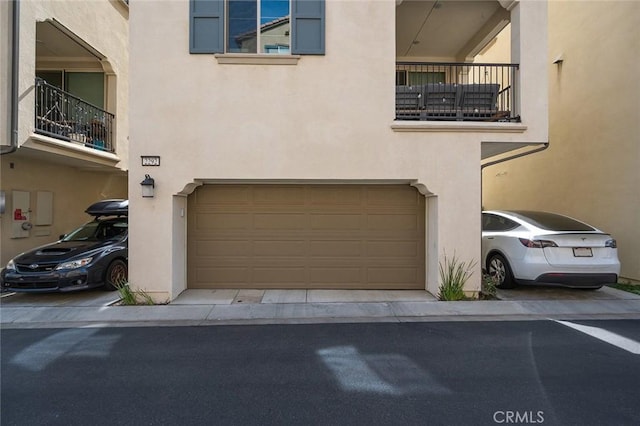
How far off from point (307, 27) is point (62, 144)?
6.55 metres

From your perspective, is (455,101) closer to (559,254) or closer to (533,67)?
(533,67)

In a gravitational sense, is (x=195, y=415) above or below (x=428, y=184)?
below

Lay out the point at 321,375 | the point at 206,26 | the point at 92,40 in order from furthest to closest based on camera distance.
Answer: the point at 92,40
the point at 206,26
the point at 321,375

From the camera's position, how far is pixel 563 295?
6.84m

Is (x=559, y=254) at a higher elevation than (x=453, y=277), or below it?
higher

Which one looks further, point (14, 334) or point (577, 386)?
point (14, 334)

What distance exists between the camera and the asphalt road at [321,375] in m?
3.14

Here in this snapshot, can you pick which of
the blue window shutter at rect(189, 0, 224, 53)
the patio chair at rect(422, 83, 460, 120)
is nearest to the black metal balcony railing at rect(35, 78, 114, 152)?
the blue window shutter at rect(189, 0, 224, 53)

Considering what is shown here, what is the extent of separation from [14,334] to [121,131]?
7.90 m

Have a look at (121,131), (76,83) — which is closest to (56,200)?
(121,131)

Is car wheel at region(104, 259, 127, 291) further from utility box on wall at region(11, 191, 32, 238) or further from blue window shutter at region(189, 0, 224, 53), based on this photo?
blue window shutter at region(189, 0, 224, 53)

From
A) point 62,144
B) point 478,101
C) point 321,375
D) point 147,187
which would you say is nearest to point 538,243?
point 478,101

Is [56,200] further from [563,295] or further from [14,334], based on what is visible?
[563,295]

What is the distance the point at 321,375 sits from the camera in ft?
12.6
